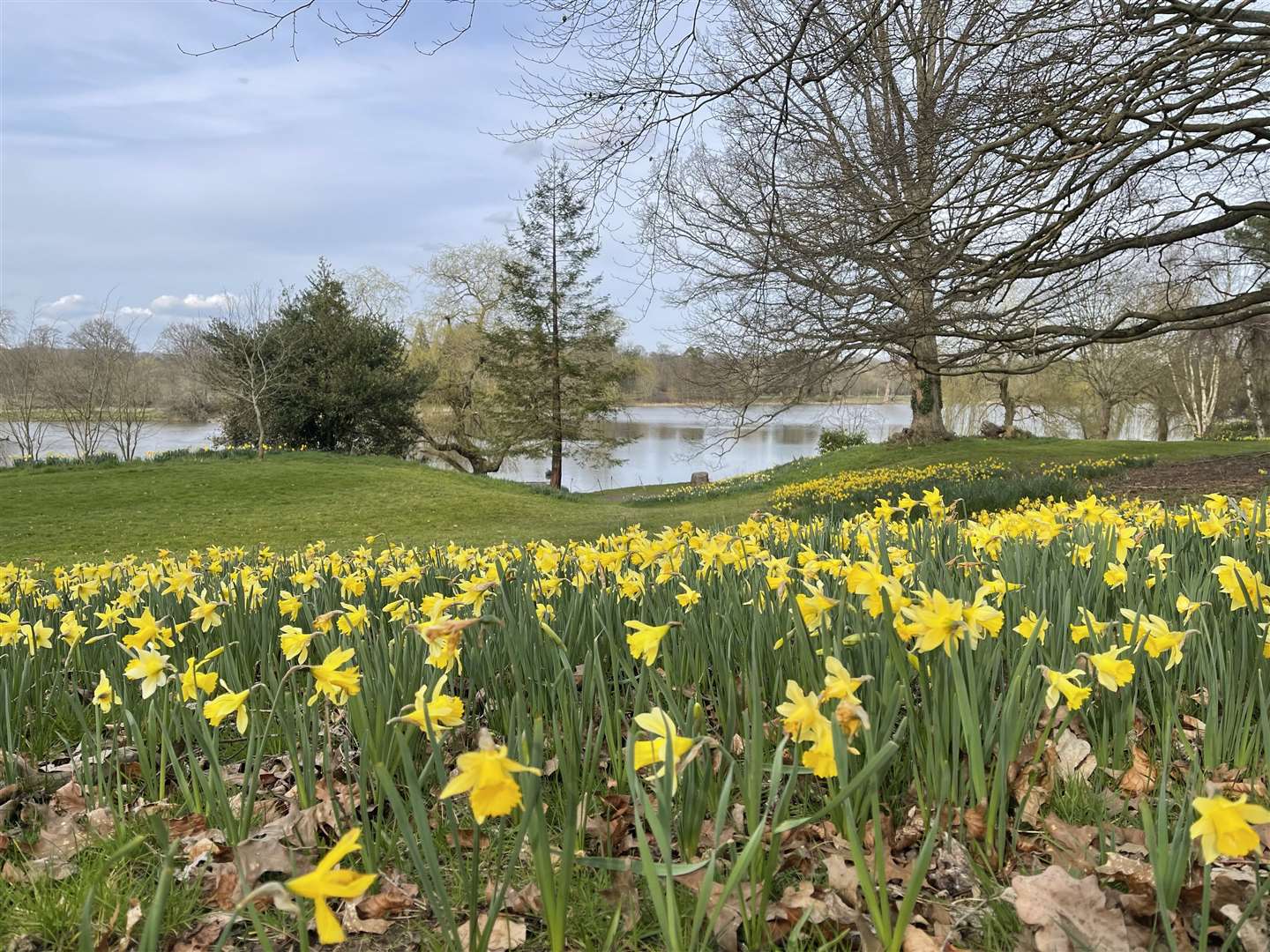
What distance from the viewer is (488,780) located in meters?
0.84

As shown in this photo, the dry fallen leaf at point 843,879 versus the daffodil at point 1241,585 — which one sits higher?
the daffodil at point 1241,585

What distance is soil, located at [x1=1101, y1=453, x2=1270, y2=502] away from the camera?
9000 mm

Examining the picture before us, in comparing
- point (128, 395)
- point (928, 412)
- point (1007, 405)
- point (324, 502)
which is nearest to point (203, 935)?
point (324, 502)

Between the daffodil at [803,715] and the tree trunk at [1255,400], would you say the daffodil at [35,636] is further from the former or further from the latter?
the tree trunk at [1255,400]

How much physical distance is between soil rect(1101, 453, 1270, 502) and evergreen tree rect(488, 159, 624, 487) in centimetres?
1607

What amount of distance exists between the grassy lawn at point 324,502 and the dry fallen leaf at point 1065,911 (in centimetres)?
924

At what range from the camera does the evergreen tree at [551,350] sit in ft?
79.8

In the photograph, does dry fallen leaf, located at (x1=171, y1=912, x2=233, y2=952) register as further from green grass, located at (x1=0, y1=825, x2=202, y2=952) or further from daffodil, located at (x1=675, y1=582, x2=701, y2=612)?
daffodil, located at (x1=675, y1=582, x2=701, y2=612)

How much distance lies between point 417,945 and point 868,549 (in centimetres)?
180

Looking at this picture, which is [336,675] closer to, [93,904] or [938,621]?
[93,904]

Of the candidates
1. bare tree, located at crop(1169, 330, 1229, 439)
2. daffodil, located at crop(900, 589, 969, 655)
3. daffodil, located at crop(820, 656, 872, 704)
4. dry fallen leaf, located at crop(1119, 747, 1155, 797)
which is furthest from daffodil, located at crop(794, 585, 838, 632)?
bare tree, located at crop(1169, 330, 1229, 439)

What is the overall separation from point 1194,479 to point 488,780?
12.2 m

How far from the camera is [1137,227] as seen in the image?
7.52m

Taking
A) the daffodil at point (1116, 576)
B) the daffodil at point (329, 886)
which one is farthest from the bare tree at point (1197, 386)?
the daffodil at point (329, 886)
